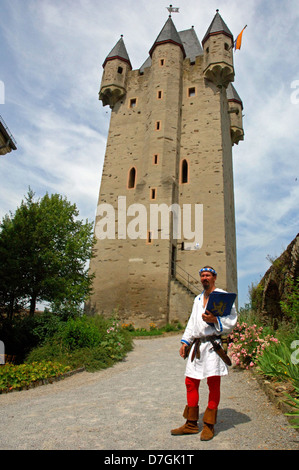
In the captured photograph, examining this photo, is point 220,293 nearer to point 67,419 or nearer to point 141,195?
point 67,419

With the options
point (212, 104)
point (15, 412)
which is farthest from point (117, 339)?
point (212, 104)

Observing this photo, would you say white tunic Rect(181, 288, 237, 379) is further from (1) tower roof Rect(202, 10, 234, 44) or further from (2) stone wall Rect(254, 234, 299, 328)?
(1) tower roof Rect(202, 10, 234, 44)

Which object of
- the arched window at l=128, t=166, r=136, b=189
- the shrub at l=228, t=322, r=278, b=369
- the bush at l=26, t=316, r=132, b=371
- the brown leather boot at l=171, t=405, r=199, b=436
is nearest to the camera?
the brown leather boot at l=171, t=405, r=199, b=436

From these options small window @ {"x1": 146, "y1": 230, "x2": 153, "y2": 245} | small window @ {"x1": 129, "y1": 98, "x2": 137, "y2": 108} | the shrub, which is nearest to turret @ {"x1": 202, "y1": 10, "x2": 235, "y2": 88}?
small window @ {"x1": 129, "y1": 98, "x2": 137, "y2": 108}

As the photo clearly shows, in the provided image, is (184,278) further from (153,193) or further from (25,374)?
(25,374)

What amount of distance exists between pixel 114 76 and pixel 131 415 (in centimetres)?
2255

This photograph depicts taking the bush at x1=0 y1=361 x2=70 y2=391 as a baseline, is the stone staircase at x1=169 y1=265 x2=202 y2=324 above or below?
above

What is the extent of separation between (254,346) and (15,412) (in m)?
4.41

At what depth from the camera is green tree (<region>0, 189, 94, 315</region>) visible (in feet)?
45.3

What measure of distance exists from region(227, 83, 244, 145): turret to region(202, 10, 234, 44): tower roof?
5536mm

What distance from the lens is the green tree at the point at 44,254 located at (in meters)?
13.8

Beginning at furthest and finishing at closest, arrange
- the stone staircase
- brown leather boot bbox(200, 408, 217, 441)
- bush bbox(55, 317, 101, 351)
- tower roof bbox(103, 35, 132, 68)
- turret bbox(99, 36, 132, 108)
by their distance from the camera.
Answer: tower roof bbox(103, 35, 132, 68) < turret bbox(99, 36, 132, 108) < the stone staircase < bush bbox(55, 317, 101, 351) < brown leather boot bbox(200, 408, 217, 441)

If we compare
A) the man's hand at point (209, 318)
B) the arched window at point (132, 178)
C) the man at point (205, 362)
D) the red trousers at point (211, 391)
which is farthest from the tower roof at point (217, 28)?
the red trousers at point (211, 391)

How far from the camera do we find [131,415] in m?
4.16
